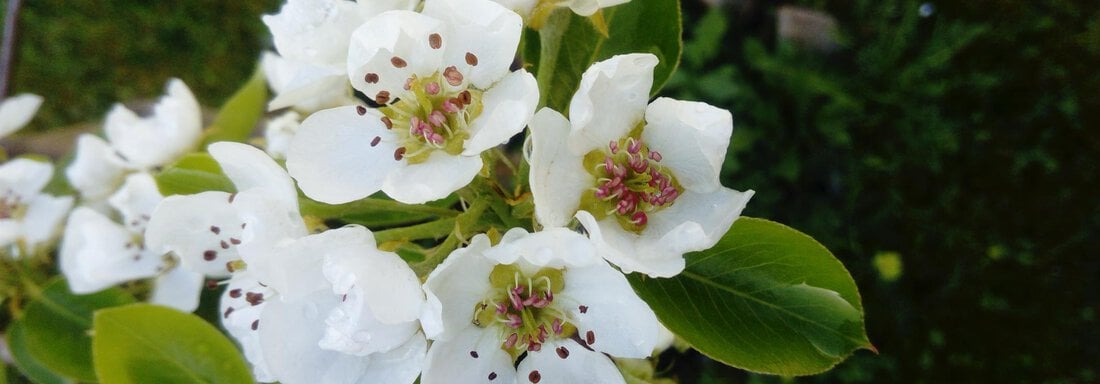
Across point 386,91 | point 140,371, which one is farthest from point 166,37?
point 386,91

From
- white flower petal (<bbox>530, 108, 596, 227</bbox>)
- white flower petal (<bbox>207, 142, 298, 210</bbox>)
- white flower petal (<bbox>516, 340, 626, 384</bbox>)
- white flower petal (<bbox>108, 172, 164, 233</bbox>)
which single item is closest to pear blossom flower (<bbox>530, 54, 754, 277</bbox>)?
white flower petal (<bbox>530, 108, 596, 227</bbox>)

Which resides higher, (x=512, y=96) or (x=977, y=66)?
(x=512, y=96)

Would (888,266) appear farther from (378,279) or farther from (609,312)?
(378,279)

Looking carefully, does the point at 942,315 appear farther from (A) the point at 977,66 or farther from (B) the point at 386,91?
(B) the point at 386,91

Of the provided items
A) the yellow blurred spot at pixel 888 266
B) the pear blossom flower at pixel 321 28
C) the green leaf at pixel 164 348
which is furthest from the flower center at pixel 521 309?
the yellow blurred spot at pixel 888 266

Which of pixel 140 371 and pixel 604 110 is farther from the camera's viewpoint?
pixel 140 371

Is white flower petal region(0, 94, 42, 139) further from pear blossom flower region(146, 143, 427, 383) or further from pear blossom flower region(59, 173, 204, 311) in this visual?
pear blossom flower region(146, 143, 427, 383)

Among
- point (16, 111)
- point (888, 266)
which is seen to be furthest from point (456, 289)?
point (888, 266)
